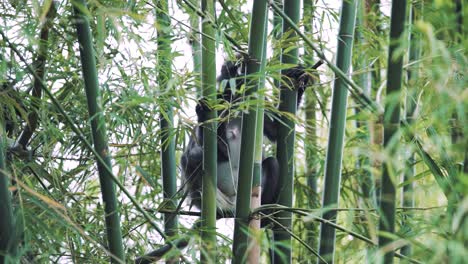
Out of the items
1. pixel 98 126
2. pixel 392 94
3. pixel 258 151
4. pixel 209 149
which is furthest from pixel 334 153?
pixel 392 94

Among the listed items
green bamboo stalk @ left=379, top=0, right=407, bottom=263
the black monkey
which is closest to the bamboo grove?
green bamboo stalk @ left=379, top=0, right=407, bottom=263

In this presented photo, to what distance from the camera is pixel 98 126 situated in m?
2.02

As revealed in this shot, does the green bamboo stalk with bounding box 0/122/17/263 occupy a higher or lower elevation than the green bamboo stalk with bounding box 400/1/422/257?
lower

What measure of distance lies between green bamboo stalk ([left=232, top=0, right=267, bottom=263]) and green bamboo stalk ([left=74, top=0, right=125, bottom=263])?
12.8 inches

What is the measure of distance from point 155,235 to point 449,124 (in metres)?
1.64

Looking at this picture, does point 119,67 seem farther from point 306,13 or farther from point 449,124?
point 449,124

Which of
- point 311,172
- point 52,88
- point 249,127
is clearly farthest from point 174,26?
point 311,172

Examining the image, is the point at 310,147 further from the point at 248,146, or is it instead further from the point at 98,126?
the point at 98,126

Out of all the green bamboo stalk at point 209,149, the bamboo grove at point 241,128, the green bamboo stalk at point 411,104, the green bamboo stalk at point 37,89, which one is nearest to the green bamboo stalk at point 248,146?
the bamboo grove at point 241,128

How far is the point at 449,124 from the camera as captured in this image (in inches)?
67.9

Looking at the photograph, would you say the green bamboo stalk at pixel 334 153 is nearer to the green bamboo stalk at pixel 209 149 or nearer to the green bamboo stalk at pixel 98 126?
the green bamboo stalk at pixel 209 149

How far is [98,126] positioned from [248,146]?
0.40 meters

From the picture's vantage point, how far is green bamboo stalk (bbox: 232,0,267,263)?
1.99 m

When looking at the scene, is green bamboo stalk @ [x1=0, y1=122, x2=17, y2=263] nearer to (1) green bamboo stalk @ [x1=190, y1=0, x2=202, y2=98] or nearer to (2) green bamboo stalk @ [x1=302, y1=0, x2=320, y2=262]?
(1) green bamboo stalk @ [x1=190, y1=0, x2=202, y2=98]
